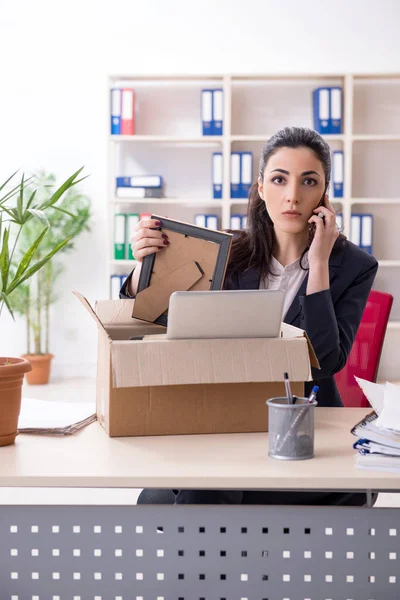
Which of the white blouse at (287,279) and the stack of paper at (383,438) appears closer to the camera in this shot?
the stack of paper at (383,438)

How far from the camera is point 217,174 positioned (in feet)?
16.6

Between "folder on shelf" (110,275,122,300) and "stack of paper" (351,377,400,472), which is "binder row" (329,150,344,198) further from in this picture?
"stack of paper" (351,377,400,472)

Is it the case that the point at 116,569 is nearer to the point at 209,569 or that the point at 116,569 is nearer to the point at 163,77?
the point at 209,569

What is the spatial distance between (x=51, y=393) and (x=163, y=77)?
2.36 m

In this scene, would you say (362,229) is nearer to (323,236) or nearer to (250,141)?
(250,141)

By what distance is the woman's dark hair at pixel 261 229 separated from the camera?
1839 mm

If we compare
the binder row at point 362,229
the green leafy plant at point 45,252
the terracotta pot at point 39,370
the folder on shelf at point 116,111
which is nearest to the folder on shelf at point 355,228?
the binder row at point 362,229

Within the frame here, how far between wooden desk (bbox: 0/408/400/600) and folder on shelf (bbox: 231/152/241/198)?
4.00 metres

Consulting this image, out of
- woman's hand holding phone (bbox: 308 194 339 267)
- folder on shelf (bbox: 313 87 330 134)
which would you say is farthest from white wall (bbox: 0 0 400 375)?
woman's hand holding phone (bbox: 308 194 339 267)

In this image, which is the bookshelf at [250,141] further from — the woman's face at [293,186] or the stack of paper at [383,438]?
the stack of paper at [383,438]

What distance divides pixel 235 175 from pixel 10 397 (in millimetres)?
3953

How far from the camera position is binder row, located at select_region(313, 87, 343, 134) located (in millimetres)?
4988

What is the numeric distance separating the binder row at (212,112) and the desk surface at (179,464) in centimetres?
395

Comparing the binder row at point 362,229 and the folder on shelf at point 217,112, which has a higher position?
the folder on shelf at point 217,112
